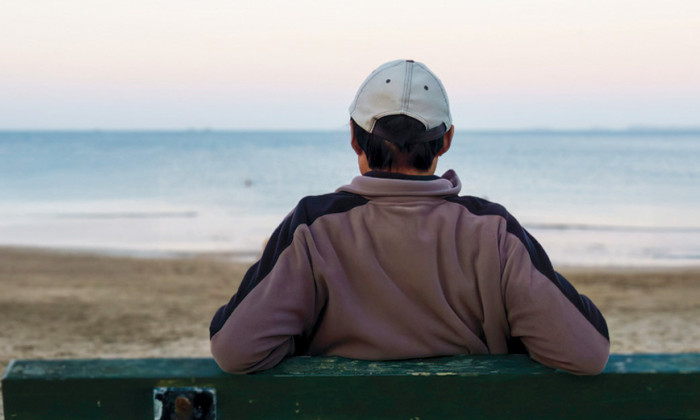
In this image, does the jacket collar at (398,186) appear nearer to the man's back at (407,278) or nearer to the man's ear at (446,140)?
the man's back at (407,278)

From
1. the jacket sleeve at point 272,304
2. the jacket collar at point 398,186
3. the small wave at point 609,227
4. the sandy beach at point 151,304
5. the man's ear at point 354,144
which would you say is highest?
the man's ear at point 354,144

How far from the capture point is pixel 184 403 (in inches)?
52.9

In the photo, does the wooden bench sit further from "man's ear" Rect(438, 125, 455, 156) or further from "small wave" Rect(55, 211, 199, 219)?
"small wave" Rect(55, 211, 199, 219)

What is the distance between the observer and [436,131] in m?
1.79

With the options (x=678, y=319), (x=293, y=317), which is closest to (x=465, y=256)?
(x=293, y=317)

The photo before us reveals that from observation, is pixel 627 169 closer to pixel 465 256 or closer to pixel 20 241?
pixel 20 241

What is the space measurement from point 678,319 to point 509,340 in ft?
21.3

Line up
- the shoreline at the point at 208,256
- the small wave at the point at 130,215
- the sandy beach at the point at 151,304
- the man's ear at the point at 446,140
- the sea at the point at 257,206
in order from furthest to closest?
the small wave at the point at 130,215 → the sea at the point at 257,206 → the shoreline at the point at 208,256 → the sandy beach at the point at 151,304 → the man's ear at the point at 446,140

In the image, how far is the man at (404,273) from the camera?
5.16 feet

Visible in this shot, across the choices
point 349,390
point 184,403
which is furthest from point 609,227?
point 184,403

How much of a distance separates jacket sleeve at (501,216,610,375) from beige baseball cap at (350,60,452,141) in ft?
1.11

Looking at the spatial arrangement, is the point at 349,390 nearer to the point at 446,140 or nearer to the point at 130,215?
the point at 446,140

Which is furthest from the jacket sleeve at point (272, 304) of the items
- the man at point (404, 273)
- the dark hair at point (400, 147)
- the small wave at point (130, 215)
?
the small wave at point (130, 215)

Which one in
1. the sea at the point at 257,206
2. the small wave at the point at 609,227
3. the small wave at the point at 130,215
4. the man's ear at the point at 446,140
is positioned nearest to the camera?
the man's ear at the point at 446,140
